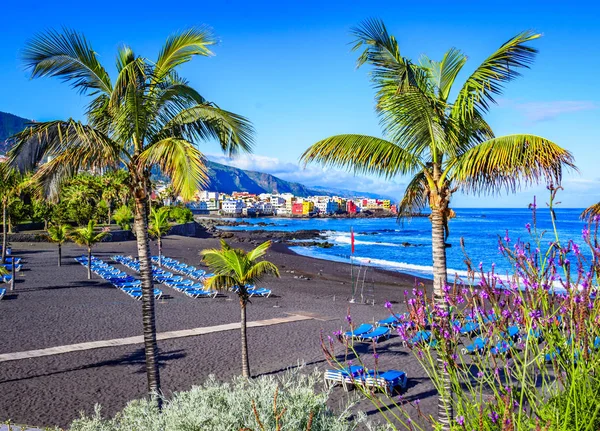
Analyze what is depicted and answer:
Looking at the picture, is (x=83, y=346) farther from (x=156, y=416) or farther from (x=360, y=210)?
(x=360, y=210)

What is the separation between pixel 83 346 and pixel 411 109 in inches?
389

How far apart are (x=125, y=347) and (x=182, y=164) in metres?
7.36

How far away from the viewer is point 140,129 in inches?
298

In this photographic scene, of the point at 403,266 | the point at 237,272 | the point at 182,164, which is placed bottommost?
the point at 403,266

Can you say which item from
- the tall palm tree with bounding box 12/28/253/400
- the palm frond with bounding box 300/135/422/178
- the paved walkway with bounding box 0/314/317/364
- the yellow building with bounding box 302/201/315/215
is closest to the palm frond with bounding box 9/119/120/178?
the tall palm tree with bounding box 12/28/253/400

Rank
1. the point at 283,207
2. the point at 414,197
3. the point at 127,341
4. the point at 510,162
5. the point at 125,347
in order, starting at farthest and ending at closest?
the point at 283,207 → the point at 127,341 → the point at 125,347 → the point at 414,197 → the point at 510,162

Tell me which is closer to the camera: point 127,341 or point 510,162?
point 510,162

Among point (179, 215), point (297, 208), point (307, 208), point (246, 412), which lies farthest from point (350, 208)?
point (246, 412)

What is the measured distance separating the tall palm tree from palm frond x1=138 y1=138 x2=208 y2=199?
0.5 inches

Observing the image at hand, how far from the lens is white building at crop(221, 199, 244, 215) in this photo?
17238cm

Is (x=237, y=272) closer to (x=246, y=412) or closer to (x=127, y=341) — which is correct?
(x=127, y=341)

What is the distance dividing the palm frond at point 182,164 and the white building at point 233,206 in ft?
541

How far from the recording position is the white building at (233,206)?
566 feet

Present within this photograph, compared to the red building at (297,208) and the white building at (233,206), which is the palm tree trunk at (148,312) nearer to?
the white building at (233,206)
